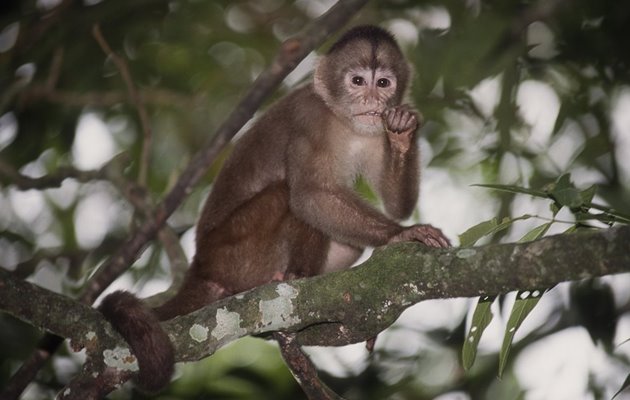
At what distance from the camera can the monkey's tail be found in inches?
161

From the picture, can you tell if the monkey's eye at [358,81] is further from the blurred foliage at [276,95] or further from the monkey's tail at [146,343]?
the monkey's tail at [146,343]

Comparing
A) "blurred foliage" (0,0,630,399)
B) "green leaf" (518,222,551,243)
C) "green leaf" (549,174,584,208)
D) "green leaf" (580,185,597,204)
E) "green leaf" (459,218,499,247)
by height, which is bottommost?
"blurred foliage" (0,0,630,399)

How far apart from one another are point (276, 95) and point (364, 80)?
2838 millimetres

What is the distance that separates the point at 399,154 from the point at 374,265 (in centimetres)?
193

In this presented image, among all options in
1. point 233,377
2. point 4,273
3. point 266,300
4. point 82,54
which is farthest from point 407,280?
point 82,54

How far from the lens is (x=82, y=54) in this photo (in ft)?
24.6

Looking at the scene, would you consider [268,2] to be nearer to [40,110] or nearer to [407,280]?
[40,110]

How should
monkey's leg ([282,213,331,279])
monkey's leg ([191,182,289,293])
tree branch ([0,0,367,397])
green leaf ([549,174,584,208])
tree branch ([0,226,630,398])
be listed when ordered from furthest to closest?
monkey's leg ([191,182,289,293])
monkey's leg ([282,213,331,279])
tree branch ([0,0,367,397])
tree branch ([0,226,630,398])
green leaf ([549,174,584,208])

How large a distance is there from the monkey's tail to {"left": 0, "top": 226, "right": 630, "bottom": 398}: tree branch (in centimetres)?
8

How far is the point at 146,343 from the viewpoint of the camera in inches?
162

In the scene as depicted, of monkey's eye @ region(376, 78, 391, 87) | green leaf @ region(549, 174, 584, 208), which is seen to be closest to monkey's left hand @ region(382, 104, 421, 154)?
monkey's eye @ region(376, 78, 391, 87)

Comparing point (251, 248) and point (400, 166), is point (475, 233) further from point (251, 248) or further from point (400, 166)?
point (251, 248)

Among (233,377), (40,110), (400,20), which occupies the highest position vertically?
(400,20)

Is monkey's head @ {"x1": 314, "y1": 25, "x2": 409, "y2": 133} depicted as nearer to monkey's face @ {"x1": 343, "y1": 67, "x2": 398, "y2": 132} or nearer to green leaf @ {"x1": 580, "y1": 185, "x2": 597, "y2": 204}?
monkey's face @ {"x1": 343, "y1": 67, "x2": 398, "y2": 132}
